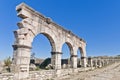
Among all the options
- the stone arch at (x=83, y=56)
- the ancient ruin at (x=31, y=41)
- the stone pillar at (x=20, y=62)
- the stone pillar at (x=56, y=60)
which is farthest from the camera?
the stone arch at (x=83, y=56)

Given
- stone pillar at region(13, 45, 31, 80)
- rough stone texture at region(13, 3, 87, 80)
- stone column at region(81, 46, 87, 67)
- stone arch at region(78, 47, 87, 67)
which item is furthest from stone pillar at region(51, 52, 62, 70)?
stone column at region(81, 46, 87, 67)

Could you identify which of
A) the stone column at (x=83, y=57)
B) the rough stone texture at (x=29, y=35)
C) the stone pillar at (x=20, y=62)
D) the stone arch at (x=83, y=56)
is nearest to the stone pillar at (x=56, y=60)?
the rough stone texture at (x=29, y=35)

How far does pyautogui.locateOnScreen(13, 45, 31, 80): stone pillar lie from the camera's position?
7.86 metres

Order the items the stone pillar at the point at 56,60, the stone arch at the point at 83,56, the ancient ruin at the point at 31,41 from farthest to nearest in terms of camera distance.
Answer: the stone arch at the point at 83,56
the stone pillar at the point at 56,60
the ancient ruin at the point at 31,41

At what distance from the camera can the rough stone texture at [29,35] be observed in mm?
8047

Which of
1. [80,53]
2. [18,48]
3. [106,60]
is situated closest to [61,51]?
[18,48]

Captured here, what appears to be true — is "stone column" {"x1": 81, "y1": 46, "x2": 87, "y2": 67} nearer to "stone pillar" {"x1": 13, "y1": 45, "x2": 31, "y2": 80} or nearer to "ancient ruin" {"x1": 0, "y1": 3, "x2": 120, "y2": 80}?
"ancient ruin" {"x1": 0, "y1": 3, "x2": 120, "y2": 80}

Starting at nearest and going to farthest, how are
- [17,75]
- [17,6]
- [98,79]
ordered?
[17,75] → [17,6] → [98,79]

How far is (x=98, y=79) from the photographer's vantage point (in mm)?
9328

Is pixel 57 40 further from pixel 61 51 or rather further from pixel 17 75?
pixel 17 75

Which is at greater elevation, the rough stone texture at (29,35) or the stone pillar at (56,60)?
the rough stone texture at (29,35)

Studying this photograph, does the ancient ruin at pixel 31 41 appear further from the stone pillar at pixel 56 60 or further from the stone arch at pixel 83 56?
the stone arch at pixel 83 56

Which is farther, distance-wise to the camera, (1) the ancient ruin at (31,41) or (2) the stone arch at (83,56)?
Result: (2) the stone arch at (83,56)

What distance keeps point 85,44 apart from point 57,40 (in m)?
7.93
